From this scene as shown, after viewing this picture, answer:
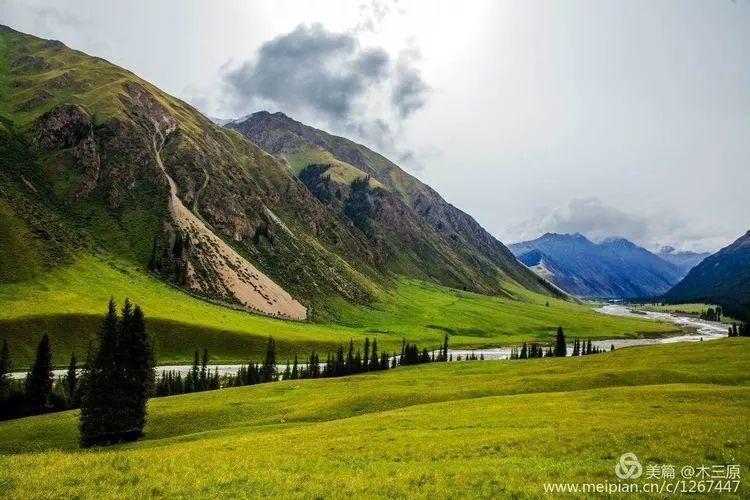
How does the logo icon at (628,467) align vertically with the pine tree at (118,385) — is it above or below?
above

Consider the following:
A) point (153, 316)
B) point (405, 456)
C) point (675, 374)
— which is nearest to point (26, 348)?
point (153, 316)

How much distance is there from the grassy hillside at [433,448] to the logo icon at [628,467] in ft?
1.41

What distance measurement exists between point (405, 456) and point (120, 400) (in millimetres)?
45205

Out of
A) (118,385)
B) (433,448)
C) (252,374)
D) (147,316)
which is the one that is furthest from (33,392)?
(433,448)

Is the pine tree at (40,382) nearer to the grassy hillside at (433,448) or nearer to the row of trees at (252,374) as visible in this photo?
the row of trees at (252,374)

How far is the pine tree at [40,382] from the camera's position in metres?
81.0


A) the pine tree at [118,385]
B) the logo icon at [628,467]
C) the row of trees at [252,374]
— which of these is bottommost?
the row of trees at [252,374]

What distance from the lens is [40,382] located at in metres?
82.9

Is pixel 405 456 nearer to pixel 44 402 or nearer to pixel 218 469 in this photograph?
pixel 218 469

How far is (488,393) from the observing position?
62312 mm

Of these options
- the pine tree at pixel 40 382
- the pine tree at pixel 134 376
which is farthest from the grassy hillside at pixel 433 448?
the pine tree at pixel 40 382

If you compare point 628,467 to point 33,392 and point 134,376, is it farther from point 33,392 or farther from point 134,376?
point 33,392

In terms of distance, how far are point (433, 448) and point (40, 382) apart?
87.5 meters

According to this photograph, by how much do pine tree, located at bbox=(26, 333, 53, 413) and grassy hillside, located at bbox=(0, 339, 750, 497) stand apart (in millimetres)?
22739
